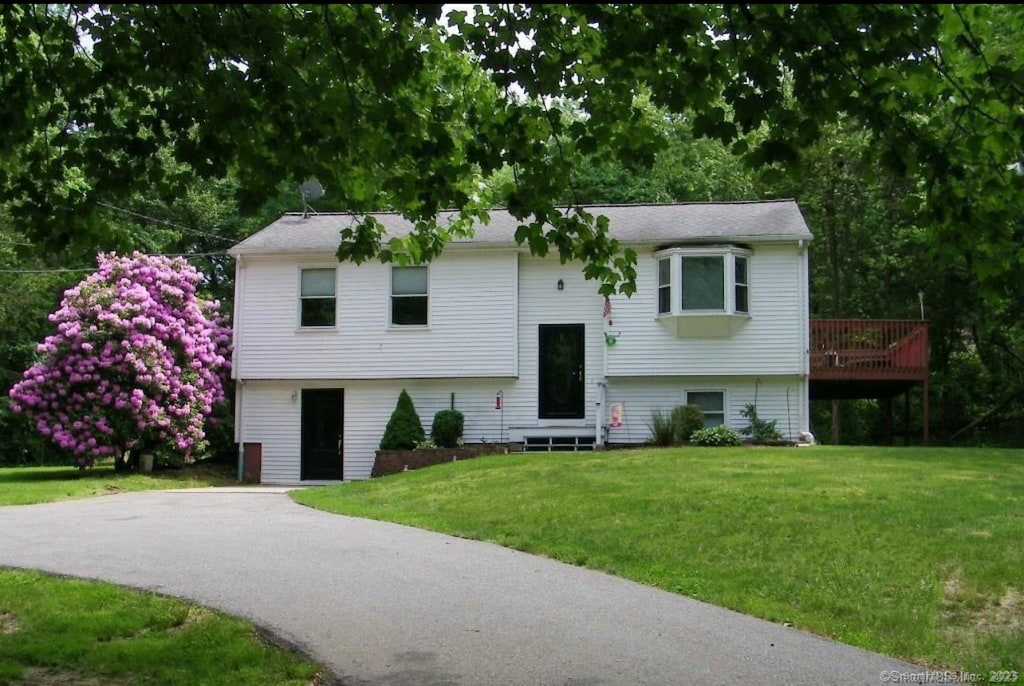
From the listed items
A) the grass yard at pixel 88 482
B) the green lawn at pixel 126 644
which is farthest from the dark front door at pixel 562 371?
the green lawn at pixel 126 644

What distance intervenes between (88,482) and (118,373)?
273cm

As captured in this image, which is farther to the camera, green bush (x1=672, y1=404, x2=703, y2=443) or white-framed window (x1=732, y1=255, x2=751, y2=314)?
white-framed window (x1=732, y1=255, x2=751, y2=314)

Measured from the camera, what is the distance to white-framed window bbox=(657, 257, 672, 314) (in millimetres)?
21359

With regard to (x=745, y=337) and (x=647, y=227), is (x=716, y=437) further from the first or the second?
(x=647, y=227)

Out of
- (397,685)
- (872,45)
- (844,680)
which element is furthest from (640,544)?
(872,45)

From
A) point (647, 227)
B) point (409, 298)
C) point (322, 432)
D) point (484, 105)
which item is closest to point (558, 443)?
point (409, 298)

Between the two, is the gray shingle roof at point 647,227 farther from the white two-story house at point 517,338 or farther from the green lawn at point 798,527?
the green lawn at point 798,527

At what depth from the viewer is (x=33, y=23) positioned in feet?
24.7

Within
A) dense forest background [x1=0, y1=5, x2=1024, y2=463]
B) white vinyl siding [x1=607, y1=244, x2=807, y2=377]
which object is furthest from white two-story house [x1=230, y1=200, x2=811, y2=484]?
dense forest background [x1=0, y1=5, x2=1024, y2=463]

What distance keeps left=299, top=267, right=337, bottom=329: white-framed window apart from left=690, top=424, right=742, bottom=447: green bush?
8.86 metres

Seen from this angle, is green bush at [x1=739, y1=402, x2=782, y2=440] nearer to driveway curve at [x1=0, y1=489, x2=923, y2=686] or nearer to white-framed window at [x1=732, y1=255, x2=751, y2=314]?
white-framed window at [x1=732, y1=255, x2=751, y2=314]

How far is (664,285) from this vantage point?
70.5 feet

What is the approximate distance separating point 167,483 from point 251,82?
15.1m

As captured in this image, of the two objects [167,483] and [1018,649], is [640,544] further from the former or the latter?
[167,483]
